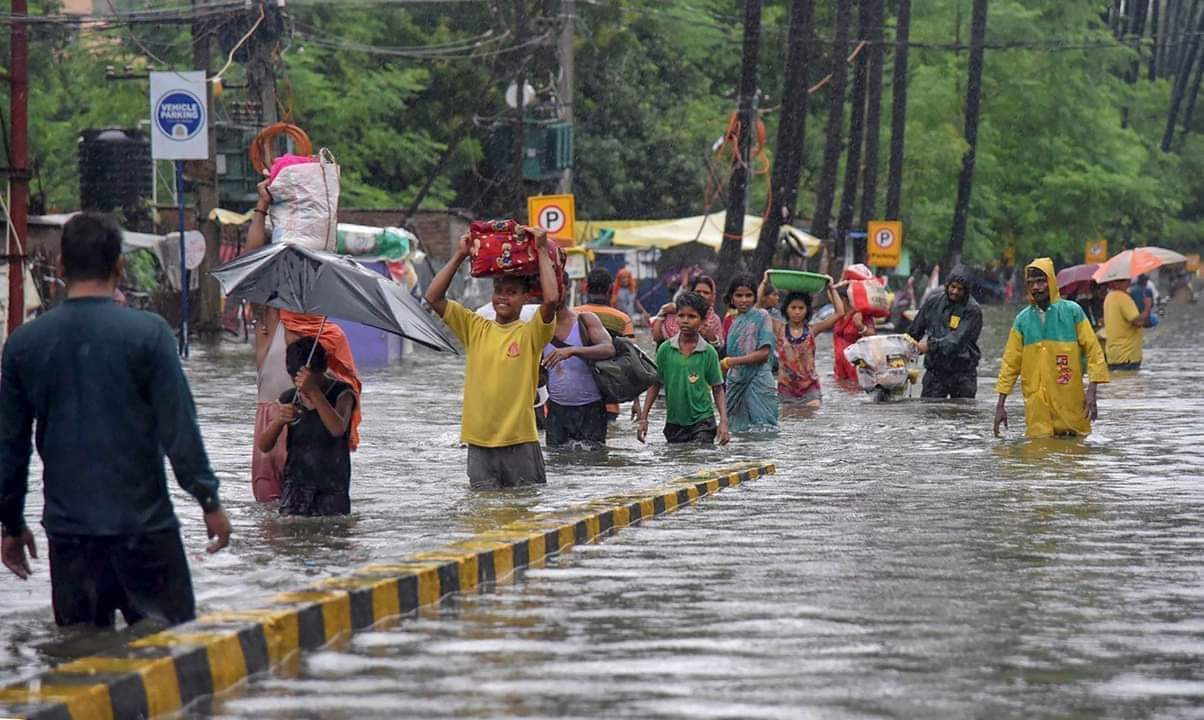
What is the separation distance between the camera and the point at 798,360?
72.5 ft

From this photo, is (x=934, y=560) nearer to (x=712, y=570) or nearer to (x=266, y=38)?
(x=712, y=570)

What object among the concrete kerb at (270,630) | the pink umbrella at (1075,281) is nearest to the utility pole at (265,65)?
the pink umbrella at (1075,281)

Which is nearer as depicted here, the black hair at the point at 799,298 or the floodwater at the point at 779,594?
the floodwater at the point at 779,594

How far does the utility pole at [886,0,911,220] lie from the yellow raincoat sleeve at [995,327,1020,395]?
32938 millimetres

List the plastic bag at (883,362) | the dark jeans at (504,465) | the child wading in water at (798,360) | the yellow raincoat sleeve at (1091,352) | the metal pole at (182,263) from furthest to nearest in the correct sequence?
the metal pole at (182,263), the plastic bag at (883,362), the child wading in water at (798,360), the yellow raincoat sleeve at (1091,352), the dark jeans at (504,465)

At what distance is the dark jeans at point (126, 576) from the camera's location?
7.10m

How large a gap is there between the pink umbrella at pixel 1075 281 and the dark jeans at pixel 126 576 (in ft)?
83.7

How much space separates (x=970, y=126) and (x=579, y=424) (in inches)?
1653

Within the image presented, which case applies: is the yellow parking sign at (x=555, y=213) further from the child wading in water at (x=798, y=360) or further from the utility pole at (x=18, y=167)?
the child wading in water at (x=798, y=360)

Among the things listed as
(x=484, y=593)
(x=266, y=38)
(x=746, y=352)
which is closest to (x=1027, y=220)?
(x=266, y=38)

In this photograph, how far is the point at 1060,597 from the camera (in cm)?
874

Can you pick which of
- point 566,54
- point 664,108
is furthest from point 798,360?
point 664,108

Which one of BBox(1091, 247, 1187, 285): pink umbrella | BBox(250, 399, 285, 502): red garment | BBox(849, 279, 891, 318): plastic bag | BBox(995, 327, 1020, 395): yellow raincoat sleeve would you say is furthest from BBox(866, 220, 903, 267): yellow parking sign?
BBox(250, 399, 285, 502): red garment

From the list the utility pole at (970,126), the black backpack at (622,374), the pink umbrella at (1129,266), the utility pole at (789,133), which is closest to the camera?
the black backpack at (622,374)
